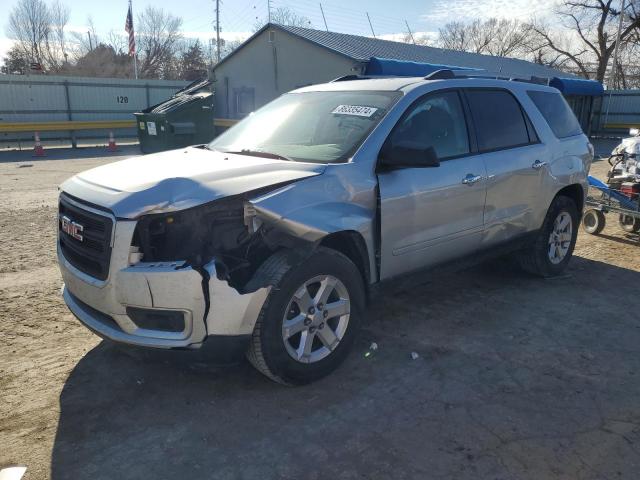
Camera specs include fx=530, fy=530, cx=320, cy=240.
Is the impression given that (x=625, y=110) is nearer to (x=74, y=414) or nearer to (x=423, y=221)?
(x=423, y=221)

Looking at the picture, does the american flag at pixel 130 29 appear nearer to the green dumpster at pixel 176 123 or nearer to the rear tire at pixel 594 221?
the green dumpster at pixel 176 123

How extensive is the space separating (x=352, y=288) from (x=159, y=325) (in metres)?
1.20

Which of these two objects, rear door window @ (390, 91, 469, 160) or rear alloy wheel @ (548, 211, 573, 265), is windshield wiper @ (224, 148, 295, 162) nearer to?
rear door window @ (390, 91, 469, 160)

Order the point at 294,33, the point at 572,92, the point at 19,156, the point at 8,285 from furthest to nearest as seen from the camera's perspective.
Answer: the point at 572,92 → the point at 294,33 → the point at 19,156 → the point at 8,285

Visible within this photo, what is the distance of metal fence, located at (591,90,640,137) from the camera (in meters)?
25.9

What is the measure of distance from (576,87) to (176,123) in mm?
17187

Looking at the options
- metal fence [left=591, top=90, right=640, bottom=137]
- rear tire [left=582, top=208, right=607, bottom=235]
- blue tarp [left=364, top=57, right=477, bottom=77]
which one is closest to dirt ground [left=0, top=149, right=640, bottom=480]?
rear tire [left=582, top=208, right=607, bottom=235]

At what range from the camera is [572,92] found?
23016 millimetres

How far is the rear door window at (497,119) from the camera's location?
14.3 ft

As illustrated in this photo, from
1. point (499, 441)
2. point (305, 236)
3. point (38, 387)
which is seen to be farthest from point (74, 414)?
point (499, 441)

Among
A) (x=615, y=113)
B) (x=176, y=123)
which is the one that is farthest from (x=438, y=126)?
(x=615, y=113)

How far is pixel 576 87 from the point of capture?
2312 cm

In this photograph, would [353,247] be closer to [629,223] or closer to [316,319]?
[316,319]

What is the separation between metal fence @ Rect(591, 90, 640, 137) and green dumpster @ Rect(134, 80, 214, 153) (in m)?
19.7
